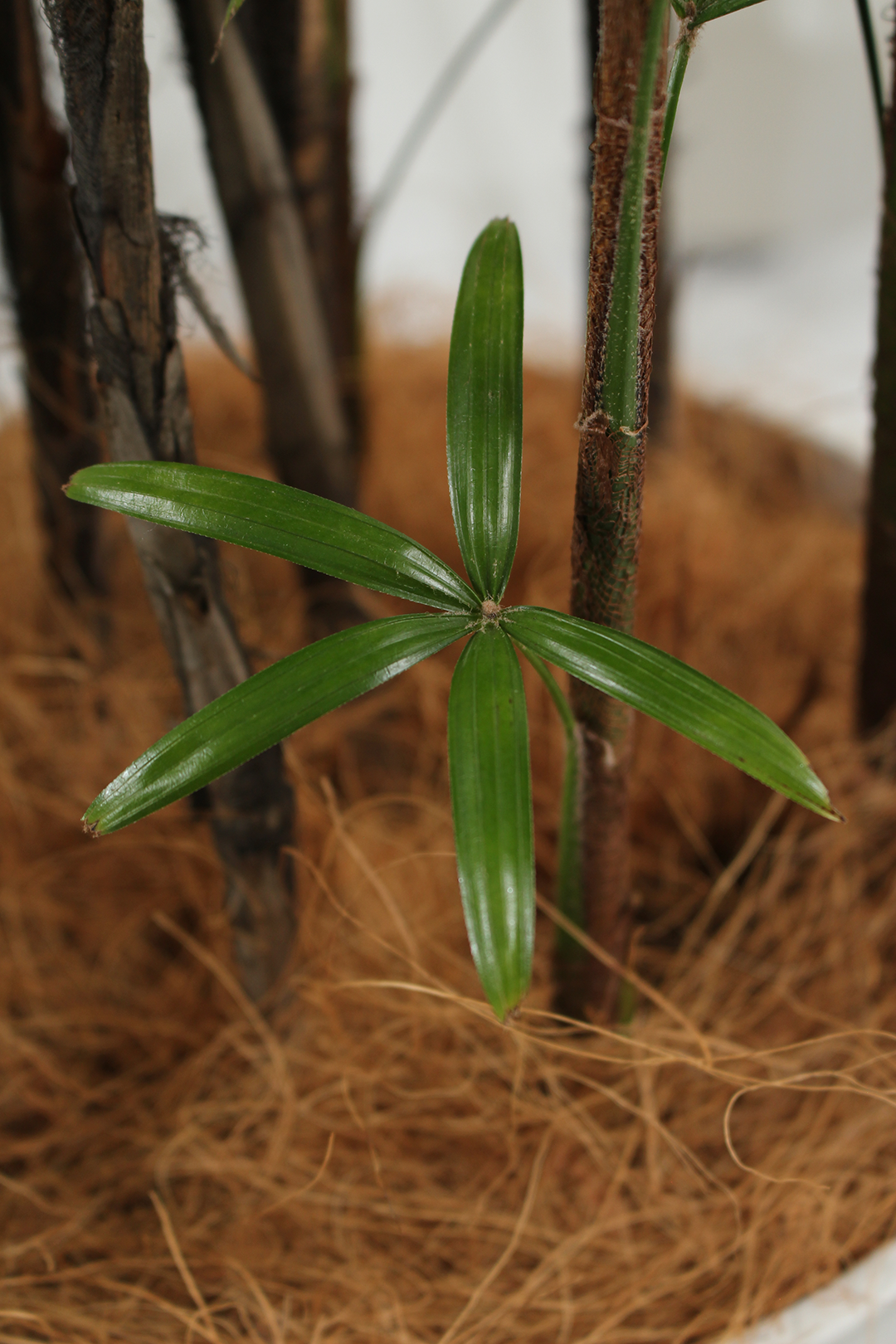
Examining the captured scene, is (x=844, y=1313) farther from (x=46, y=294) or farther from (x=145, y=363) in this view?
(x=46, y=294)

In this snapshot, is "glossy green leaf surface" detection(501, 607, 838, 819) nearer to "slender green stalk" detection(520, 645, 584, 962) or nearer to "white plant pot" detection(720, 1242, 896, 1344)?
"slender green stalk" detection(520, 645, 584, 962)

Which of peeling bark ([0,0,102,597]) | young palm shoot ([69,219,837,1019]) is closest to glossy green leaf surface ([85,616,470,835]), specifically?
young palm shoot ([69,219,837,1019])

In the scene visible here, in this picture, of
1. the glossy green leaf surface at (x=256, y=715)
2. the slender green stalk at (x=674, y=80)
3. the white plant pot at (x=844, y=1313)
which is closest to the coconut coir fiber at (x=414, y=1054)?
the white plant pot at (x=844, y=1313)

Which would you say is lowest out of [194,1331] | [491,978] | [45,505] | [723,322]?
[194,1331]

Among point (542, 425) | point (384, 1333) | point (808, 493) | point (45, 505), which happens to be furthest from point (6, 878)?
point (808, 493)

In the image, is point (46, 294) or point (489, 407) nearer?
point (489, 407)

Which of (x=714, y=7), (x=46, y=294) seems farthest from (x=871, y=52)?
(x=46, y=294)

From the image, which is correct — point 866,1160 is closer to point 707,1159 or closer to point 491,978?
point 707,1159
